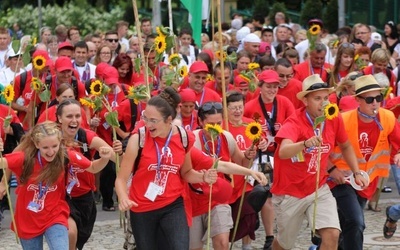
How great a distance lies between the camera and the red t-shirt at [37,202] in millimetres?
8508

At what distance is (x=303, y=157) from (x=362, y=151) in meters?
0.76

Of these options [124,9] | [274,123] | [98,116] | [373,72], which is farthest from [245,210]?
[124,9]

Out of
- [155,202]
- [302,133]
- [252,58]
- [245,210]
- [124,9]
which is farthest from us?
[124,9]

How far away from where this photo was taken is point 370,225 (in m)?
12.2

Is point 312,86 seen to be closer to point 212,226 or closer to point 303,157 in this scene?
point 303,157

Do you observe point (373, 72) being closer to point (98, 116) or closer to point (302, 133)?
point (98, 116)

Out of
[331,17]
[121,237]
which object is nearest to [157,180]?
[121,237]

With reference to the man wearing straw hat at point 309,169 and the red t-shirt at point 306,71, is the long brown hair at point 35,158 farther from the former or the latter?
the red t-shirt at point 306,71

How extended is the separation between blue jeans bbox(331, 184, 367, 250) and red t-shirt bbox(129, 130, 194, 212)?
1.78 meters

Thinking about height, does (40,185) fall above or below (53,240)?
above

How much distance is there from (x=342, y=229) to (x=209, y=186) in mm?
1238

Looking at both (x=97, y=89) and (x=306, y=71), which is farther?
(x=306, y=71)

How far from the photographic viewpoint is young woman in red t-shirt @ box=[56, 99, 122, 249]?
9203 mm

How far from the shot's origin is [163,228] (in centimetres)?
834
